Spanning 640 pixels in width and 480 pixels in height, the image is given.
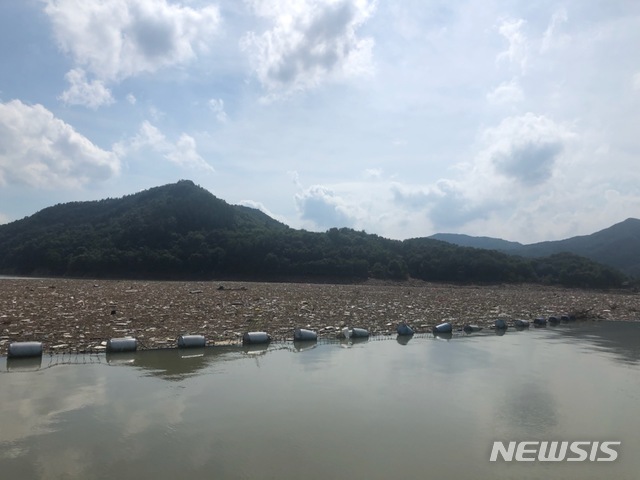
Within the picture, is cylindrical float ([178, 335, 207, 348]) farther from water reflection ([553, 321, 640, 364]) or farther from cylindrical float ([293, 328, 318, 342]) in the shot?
water reflection ([553, 321, 640, 364])

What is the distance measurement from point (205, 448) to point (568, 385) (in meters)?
9.82

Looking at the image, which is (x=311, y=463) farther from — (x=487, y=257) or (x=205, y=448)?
(x=487, y=257)

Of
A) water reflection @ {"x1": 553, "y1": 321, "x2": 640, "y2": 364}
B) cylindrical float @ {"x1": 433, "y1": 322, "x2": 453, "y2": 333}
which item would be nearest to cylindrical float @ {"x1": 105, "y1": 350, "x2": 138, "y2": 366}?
cylindrical float @ {"x1": 433, "y1": 322, "x2": 453, "y2": 333}

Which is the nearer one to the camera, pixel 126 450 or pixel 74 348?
pixel 126 450

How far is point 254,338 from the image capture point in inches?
655

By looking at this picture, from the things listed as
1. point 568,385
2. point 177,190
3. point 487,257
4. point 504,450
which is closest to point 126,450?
point 504,450

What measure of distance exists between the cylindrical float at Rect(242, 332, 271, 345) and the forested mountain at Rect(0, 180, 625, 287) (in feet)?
182

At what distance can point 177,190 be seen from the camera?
336ft

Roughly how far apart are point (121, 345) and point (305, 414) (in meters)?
7.49

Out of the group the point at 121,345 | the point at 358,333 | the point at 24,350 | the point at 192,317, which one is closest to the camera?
the point at 24,350

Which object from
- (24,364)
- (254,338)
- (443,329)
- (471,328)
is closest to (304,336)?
(254,338)

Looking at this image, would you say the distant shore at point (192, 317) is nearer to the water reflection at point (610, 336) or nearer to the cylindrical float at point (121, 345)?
the cylindrical float at point (121, 345)

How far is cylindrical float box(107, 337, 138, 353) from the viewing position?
567 inches

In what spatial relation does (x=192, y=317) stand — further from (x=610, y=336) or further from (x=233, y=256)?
(x=233, y=256)
